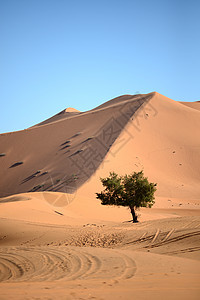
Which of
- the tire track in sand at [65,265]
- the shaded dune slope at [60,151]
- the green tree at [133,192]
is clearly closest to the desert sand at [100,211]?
the tire track in sand at [65,265]

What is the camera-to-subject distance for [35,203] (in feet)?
74.5

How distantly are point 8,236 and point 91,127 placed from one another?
42317mm

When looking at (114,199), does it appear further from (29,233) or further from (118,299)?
(118,299)

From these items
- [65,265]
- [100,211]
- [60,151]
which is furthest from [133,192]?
[60,151]

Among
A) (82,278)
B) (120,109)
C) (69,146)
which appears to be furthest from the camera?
(120,109)

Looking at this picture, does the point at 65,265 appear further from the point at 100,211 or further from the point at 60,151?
the point at 60,151

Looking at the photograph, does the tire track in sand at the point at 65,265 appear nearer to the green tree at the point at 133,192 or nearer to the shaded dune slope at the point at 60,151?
the green tree at the point at 133,192

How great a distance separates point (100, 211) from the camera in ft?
84.9

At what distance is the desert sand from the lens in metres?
5.09

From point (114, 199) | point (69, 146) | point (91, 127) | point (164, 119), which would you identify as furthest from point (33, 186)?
point (164, 119)

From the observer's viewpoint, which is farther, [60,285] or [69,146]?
[69,146]

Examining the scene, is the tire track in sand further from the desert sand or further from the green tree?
the green tree

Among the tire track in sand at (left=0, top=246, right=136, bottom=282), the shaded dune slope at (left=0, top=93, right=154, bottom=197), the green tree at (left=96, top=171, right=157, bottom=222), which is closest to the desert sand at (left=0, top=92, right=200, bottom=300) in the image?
the tire track in sand at (left=0, top=246, right=136, bottom=282)

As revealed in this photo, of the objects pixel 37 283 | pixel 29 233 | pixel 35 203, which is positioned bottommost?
pixel 37 283
